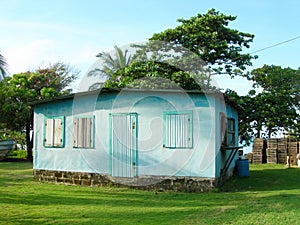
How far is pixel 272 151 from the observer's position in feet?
62.5

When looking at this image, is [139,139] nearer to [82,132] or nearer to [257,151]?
[82,132]

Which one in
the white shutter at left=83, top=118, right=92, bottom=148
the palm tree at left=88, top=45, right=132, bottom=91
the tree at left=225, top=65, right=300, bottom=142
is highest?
the palm tree at left=88, top=45, right=132, bottom=91

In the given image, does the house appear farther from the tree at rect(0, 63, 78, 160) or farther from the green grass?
the green grass

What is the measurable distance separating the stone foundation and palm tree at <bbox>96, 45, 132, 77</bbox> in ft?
50.8

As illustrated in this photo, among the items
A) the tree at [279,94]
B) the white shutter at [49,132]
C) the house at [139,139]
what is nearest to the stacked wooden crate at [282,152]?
the tree at [279,94]

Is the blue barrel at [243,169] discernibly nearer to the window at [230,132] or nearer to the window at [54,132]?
the window at [230,132]

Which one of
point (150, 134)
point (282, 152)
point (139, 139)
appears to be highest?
point (150, 134)

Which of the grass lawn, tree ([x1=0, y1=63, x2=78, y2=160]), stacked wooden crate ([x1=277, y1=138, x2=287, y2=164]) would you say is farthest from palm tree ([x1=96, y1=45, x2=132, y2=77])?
the grass lawn

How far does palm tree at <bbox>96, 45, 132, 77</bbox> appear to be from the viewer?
86.5 ft

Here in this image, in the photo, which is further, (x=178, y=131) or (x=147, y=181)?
(x=147, y=181)

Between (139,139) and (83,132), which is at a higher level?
(83,132)

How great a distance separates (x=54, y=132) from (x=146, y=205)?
5157 millimetres

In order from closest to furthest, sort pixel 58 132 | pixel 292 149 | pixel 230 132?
pixel 58 132 → pixel 230 132 → pixel 292 149

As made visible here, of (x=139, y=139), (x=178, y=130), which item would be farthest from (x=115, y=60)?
(x=178, y=130)
